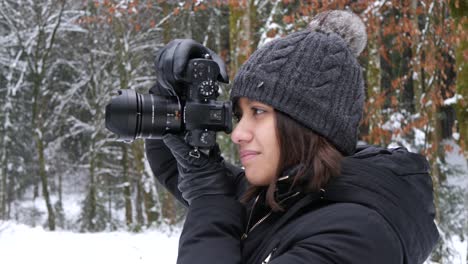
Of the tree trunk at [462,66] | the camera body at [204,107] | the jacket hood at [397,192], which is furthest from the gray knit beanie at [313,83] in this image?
the tree trunk at [462,66]

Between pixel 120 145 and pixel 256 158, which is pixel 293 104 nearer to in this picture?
pixel 256 158

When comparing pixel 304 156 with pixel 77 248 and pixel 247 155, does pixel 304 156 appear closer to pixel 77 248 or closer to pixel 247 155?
pixel 247 155

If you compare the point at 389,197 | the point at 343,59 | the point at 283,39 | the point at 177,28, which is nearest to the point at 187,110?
the point at 283,39

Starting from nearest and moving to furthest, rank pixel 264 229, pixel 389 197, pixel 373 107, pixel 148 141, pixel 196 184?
pixel 389 197
pixel 264 229
pixel 196 184
pixel 148 141
pixel 373 107

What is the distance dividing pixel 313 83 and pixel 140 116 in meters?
0.63

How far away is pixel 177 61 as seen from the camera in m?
1.73

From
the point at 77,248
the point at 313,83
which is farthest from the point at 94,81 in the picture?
the point at 313,83

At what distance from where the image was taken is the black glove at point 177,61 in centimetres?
174

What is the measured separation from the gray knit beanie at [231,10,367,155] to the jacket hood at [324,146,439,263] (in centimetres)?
11

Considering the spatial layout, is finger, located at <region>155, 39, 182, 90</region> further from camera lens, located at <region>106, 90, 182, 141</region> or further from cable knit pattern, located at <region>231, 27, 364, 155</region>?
cable knit pattern, located at <region>231, 27, 364, 155</region>

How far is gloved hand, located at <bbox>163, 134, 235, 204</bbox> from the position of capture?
64.1 inches

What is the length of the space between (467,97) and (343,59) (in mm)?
3678

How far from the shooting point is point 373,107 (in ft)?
22.5

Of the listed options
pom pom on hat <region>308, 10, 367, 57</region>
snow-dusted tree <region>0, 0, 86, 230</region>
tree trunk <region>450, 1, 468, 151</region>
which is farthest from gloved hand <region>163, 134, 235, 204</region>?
snow-dusted tree <region>0, 0, 86, 230</region>
